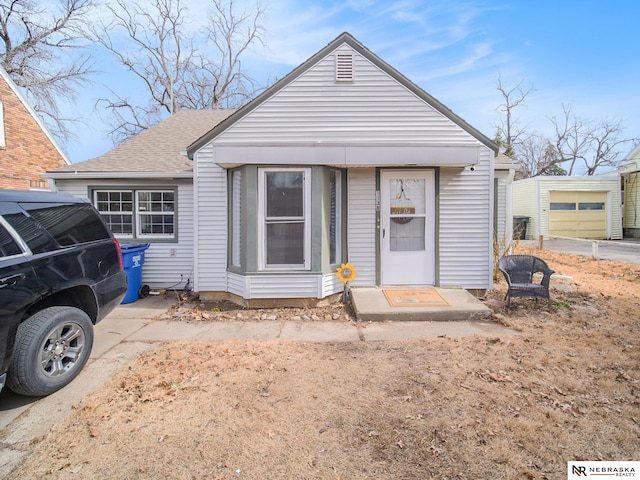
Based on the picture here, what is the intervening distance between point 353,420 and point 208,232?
16.3 feet

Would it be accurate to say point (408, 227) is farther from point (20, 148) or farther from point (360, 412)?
point (20, 148)

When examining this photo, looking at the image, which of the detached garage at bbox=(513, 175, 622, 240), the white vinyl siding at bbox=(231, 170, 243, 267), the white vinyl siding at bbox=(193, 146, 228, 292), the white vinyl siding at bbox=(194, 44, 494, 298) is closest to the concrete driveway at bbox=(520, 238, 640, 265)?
the detached garage at bbox=(513, 175, 622, 240)

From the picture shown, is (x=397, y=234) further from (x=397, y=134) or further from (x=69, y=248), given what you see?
(x=69, y=248)

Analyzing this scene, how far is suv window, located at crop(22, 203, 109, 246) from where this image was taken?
3824 mm

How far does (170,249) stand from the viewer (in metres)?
8.14

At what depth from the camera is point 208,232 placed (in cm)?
702

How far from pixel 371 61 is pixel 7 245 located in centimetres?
617

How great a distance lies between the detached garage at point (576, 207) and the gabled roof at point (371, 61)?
14.8 metres

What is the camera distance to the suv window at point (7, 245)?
328 cm

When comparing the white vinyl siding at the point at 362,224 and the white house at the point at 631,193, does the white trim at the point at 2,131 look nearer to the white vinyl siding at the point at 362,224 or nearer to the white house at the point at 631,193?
the white vinyl siding at the point at 362,224

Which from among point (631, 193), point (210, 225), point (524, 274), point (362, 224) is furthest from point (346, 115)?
point (631, 193)

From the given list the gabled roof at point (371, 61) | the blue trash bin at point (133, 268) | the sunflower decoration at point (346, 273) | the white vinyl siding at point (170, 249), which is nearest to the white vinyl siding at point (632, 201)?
the gabled roof at point (371, 61)

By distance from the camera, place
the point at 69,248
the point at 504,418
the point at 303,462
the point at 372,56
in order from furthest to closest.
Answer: the point at 372,56, the point at 69,248, the point at 504,418, the point at 303,462

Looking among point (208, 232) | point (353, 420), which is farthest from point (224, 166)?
point (353, 420)
